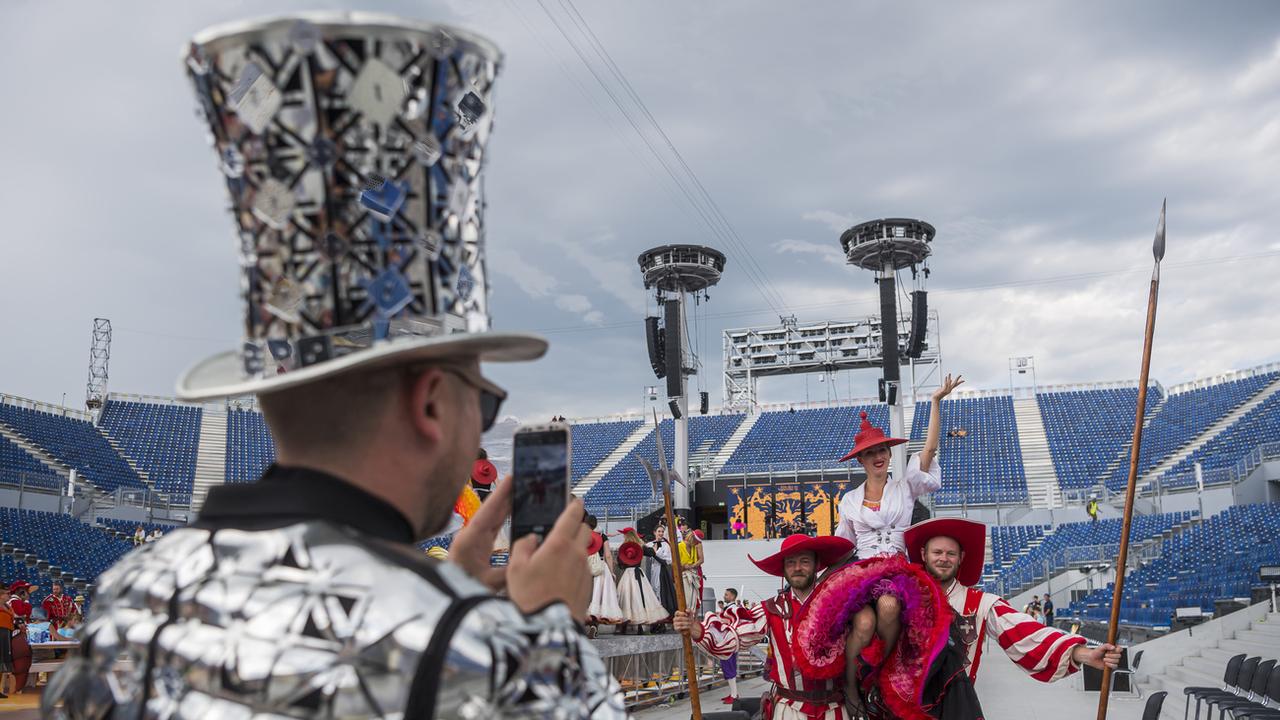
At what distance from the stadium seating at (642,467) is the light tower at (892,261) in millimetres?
8495

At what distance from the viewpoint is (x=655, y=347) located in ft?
79.1

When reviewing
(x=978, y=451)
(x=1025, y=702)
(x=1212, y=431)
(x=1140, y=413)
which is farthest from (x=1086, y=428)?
(x=1140, y=413)

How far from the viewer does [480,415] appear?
1.10 meters

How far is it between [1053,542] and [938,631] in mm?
21376

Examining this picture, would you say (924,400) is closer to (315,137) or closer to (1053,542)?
(1053,542)

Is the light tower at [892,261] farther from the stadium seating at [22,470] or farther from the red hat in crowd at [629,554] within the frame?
the stadium seating at [22,470]

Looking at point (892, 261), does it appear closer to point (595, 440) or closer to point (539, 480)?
point (595, 440)

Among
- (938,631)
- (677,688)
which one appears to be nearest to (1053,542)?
(677,688)

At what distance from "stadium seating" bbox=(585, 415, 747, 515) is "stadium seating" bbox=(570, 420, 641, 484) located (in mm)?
1359

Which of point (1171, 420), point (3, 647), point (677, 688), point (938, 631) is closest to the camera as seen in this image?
point (938, 631)

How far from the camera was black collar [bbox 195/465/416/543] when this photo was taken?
0.94 meters

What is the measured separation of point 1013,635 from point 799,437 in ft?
100

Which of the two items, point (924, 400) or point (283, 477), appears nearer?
point (283, 477)

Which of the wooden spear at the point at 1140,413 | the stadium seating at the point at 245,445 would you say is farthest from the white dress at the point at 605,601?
the stadium seating at the point at 245,445
